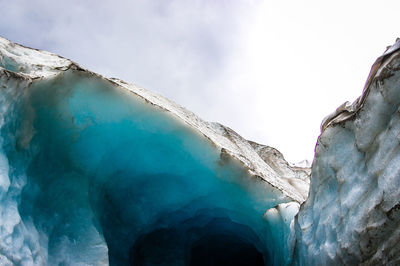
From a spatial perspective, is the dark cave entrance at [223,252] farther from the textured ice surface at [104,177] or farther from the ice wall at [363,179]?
the ice wall at [363,179]

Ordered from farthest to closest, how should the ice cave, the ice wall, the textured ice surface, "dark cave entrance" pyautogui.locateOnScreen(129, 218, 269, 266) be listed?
"dark cave entrance" pyautogui.locateOnScreen(129, 218, 269, 266) → the textured ice surface → the ice cave → the ice wall

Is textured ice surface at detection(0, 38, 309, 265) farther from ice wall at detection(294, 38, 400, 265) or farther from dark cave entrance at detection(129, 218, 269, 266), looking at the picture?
ice wall at detection(294, 38, 400, 265)

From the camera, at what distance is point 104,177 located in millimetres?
3559

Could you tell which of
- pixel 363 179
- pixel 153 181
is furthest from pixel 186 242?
pixel 363 179

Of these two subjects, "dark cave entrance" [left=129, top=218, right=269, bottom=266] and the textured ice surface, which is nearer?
the textured ice surface

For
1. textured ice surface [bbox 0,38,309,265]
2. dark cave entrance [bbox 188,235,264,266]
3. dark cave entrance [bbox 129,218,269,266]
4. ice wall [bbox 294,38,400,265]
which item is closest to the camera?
ice wall [bbox 294,38,400,265]

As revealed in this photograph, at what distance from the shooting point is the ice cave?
188cm

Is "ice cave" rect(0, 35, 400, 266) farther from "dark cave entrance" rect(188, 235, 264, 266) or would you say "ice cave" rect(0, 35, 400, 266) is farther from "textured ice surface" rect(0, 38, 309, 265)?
"dark cave entrance" rect(188, 235, 264, 266)

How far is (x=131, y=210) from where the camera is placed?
13.2 feet

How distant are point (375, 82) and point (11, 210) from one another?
2354 mm

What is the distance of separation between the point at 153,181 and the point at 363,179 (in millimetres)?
2491

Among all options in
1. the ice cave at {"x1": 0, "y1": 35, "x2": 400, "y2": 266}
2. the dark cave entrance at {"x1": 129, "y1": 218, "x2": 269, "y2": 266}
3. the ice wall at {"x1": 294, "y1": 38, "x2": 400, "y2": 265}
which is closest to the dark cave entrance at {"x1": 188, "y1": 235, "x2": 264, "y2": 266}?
the dark cave entrance at {"x1": 129, "y1": 218, "x2": 269, "y2": 266}

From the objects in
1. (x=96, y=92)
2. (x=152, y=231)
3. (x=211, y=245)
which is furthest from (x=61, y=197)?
(x=211, y=245)

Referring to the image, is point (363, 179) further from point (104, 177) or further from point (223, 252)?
point (223, 252)
